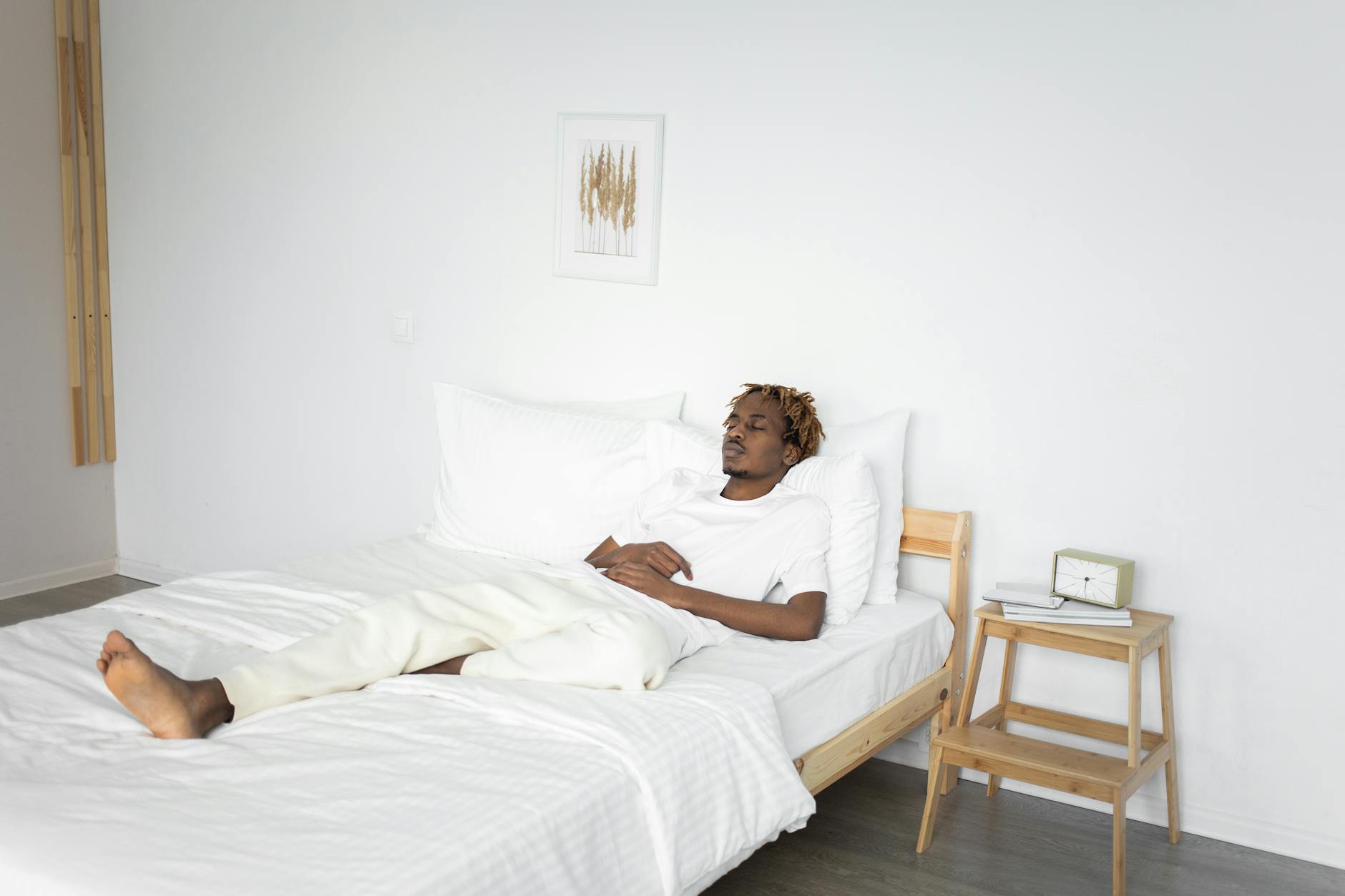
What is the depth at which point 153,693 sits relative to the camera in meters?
1.89

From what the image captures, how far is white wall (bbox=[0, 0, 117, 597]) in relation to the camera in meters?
4.11

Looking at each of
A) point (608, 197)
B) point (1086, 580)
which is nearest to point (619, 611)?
point (1086, 580)

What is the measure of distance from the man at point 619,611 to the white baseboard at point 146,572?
2346 millimetres

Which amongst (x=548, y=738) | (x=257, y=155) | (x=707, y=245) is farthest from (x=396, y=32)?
(x=548, y=738)

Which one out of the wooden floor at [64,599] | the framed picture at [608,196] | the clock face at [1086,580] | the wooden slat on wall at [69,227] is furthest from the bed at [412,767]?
the wooden slat on wall at [69,227]

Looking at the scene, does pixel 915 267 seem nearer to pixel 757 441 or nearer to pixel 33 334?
pixel 757 441

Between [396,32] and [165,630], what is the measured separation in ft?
7.22

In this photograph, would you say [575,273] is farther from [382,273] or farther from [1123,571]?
[1123,571]

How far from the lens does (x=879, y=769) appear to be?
307 cm

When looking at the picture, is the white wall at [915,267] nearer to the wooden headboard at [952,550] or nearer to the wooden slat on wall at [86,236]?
the wooden headboard at [952,550]

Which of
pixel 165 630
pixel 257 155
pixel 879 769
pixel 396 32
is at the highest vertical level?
pixel 396 32

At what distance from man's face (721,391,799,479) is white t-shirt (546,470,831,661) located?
2.8 inches

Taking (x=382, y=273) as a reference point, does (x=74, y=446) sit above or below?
below

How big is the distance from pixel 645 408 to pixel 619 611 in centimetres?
120
